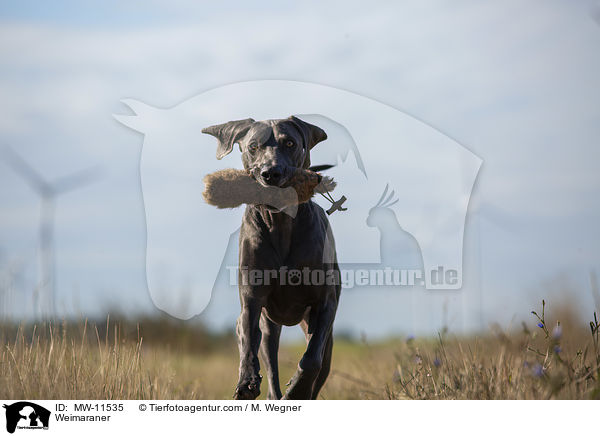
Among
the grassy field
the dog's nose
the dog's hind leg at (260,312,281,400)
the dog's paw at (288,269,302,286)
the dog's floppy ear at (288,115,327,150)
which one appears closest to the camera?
the grassy field

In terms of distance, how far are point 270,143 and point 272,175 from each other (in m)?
0.44

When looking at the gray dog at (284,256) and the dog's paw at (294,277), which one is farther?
the dog's paw at (294,277)

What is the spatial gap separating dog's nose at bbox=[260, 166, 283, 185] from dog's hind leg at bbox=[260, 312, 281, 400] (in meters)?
1.64

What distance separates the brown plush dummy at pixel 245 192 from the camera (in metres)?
5.66

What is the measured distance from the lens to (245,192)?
573cm

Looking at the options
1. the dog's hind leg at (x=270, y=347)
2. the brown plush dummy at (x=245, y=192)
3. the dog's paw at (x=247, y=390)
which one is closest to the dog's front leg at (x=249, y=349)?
the dog's paw at (x=247, y=390)

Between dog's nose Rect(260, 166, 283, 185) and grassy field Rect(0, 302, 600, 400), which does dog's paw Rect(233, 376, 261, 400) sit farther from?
dog's nose Rect(260, 166, 283, 185)

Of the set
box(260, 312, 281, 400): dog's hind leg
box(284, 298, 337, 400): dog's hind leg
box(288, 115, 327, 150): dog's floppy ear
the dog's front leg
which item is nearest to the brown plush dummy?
box(288, 115, 327, 150): dog's floppy ear

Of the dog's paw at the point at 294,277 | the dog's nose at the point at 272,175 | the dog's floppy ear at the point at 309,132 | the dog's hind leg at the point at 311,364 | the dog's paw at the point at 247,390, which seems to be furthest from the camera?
the dog's floppy ear at the point at 309,132

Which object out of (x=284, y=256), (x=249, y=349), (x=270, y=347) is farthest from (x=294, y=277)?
(x=270, y=347)

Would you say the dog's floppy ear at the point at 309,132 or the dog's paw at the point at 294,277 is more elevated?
the dog's floppy ear at the point at 309,132

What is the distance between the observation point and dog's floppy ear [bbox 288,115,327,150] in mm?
Answer: 6043

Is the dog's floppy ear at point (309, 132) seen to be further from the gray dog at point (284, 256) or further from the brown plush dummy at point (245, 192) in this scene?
the brown plush dummy at point (245, 192)

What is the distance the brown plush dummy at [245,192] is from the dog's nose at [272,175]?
25 cm
